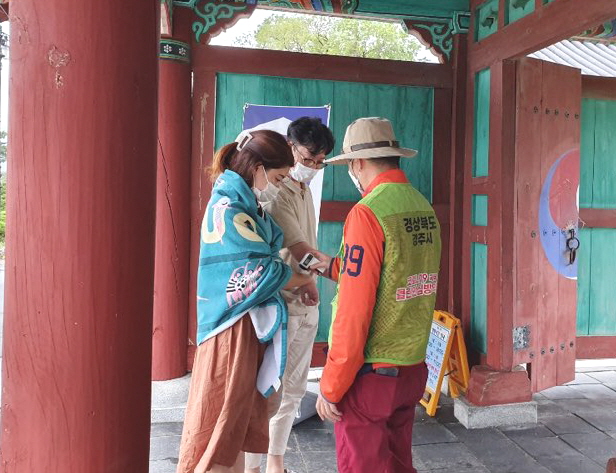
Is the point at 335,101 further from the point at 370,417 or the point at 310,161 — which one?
the point at 370,417

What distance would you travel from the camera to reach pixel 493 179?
4012mm

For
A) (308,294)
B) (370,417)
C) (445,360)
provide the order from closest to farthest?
(370,417), (308,294), (445,360)

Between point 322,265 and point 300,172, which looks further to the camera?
point 300,172

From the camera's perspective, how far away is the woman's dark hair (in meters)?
2.31

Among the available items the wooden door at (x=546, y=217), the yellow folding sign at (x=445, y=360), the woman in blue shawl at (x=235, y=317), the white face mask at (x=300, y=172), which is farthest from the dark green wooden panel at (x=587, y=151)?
the woman in blue shawl at (x=235, y=317)

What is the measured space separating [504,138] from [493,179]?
0.28 meters

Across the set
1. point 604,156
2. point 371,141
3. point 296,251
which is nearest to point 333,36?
point 604,156

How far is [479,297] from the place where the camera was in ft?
14.2

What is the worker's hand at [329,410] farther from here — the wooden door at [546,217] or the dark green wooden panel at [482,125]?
the dark green wooden panel at [482,125]

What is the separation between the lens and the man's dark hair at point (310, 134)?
2895 millimetres

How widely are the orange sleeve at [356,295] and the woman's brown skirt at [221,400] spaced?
0.37 m

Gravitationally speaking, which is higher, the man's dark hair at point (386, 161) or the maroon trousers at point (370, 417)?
the man's dark hair at point (386, 161)

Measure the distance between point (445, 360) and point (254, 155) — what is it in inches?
97.0

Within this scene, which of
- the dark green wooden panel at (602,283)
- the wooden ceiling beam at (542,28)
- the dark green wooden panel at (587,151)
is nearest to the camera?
the wooden ceiling beam at (542,28)
